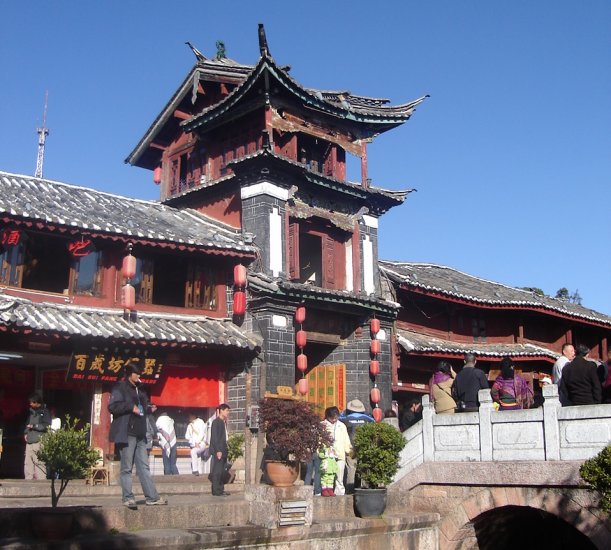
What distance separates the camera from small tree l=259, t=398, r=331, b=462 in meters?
11.8

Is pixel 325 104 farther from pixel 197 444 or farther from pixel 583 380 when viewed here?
pixel 583 380

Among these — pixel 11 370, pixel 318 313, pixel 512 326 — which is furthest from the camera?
pixel 512 326

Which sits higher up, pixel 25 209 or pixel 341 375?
pixel 25 209

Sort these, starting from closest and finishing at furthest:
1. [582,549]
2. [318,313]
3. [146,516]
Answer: [146,516]
[582,549]
[318,313]

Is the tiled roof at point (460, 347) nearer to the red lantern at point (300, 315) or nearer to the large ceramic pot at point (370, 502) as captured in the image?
the red lantern at point (300, 315)

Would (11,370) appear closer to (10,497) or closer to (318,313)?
(10,497)

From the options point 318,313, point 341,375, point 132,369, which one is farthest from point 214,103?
point 132,369

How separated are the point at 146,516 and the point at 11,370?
8702 millimetres

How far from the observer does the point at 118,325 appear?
16.8m

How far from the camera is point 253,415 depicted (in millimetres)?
18109

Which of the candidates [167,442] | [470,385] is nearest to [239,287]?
[167,442]

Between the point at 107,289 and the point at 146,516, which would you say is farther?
the point at 107,289

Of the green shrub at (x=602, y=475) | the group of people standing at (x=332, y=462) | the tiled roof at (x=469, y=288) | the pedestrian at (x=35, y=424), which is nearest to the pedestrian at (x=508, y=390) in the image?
the group of people standing at (x=332, y=462)

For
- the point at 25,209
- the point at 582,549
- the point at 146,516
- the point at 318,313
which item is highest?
the point at 25,209
